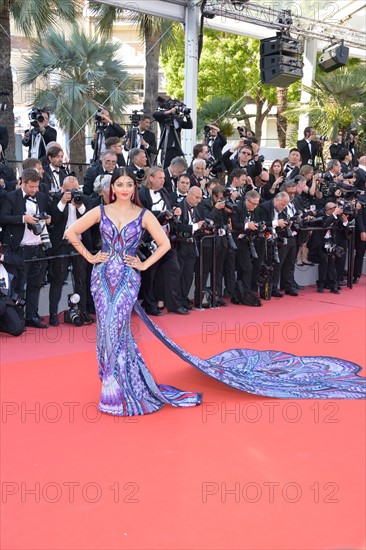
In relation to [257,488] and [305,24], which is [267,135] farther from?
[257,488]

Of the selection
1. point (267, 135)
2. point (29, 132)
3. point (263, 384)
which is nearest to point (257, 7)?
point (29, 132)

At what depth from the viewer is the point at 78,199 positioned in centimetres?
693

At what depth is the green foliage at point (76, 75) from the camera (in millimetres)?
15617

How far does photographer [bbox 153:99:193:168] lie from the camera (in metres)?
9.50

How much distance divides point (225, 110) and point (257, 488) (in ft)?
54.8

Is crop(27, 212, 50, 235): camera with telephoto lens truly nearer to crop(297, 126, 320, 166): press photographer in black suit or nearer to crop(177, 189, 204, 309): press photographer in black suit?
crop(177, 189, 204, 309): press photographer in black suit

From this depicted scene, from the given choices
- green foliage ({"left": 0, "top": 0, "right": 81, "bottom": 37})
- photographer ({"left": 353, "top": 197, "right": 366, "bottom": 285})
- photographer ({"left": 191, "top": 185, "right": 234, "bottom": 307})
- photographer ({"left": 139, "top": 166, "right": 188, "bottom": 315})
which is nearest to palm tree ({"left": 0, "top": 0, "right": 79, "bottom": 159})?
green foliage ({"left": 0, "top": 0, "right": 81, "bottom": 37})

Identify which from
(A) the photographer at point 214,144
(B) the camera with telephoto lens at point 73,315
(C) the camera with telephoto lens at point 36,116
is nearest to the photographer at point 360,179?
(A) the photographer at point 214,144

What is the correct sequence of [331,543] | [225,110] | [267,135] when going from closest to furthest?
[331,543] → [225,110] → [267,135]

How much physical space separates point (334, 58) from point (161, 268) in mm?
7274

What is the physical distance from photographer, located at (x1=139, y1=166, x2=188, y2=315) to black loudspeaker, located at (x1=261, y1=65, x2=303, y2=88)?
4824 mm

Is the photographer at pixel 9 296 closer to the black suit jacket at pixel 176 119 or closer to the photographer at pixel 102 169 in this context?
the photographer at pixel 102 169

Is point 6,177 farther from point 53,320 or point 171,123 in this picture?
point 171,123

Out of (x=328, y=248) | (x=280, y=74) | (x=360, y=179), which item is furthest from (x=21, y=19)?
(x=328, y=248)
